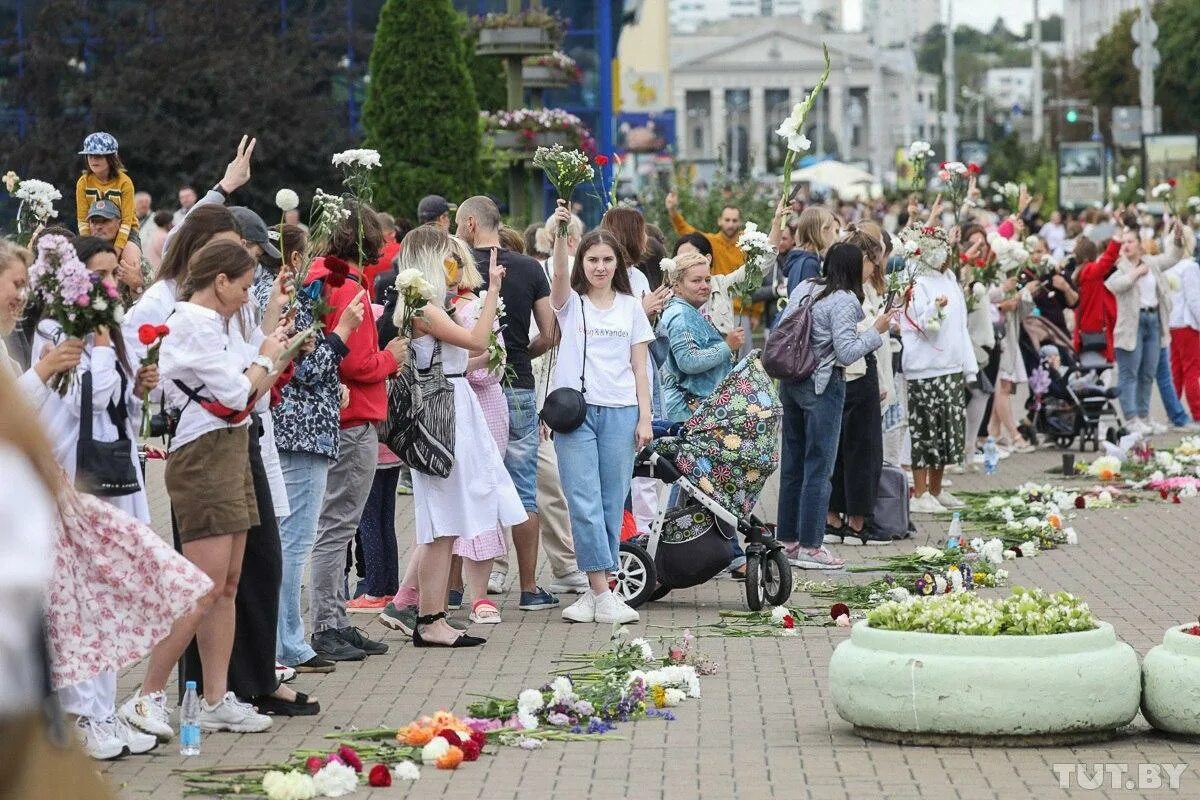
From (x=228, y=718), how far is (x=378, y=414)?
185cm

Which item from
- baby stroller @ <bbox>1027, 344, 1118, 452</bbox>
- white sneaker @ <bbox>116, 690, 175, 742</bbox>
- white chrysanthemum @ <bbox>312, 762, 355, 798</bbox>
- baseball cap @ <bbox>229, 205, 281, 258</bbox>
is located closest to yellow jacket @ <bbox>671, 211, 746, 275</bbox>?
Answer: baby stroller @ <bbox>1027, 344, 1118, 452</bbox>

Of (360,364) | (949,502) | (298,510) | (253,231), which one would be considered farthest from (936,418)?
(298,510)

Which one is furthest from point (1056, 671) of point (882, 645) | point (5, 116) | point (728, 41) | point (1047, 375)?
point (728, 41)

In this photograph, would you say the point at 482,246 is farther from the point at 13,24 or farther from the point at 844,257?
the point at 13,24

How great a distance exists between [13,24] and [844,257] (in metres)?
27.5

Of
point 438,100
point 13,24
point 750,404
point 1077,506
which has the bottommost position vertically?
point 1077,506

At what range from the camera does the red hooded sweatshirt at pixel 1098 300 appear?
770 inches

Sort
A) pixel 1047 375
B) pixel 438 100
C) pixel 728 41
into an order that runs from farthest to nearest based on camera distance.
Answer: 1. pixel 728 41
2. pixel 438 100
3. pixel 1047 375

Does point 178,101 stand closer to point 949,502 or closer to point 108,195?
point 108,195

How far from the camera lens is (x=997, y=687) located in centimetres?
684

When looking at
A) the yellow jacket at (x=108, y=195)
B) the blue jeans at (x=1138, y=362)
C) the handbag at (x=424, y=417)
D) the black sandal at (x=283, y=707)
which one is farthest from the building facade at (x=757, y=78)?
the black sandal at (x=283, y=707)

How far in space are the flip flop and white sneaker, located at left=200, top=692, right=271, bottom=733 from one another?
8.48 feet

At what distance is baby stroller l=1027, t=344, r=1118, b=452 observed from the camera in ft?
59.9

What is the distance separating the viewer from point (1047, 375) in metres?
18.3
